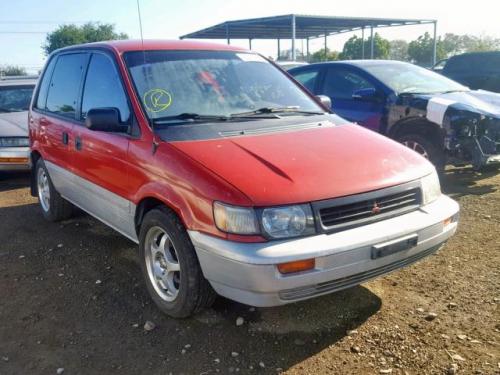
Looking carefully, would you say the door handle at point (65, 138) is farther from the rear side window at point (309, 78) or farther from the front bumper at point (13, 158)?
the rear side window at point (309, 78)

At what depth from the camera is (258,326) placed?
10.2ft

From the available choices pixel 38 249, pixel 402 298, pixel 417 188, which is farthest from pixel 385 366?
pixel 38 249

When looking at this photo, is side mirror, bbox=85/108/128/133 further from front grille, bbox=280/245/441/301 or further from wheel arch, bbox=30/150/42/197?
wheel arch, bbox=30/150/42/197

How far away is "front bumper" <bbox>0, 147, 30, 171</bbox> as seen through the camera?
7.27m

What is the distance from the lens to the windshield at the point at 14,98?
848 cm

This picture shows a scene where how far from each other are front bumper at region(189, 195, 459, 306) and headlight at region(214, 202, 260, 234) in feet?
0.24

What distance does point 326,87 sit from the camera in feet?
23.8

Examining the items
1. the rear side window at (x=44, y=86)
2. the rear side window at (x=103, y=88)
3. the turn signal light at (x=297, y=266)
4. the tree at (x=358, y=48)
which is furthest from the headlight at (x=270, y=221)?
the tree at (x=358, y=48)

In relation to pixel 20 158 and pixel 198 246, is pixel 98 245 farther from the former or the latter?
pixel 20 158

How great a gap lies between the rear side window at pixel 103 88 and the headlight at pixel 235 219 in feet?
4.17

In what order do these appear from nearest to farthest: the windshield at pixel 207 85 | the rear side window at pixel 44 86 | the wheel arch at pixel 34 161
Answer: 1. the windshield at pixel 207 85
2. the rear side window at pixel 44 86
3. the wheel arch at pixel 34 161

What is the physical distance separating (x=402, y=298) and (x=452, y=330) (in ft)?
1.53

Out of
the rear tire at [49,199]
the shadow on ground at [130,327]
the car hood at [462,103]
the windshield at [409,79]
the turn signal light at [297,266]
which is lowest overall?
the shadow on ground at [130,327]

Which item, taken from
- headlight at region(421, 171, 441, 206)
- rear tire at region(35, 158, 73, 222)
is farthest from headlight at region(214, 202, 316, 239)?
rear tire at region(35, 158, 73, 222)
